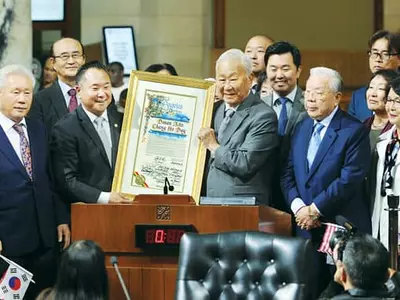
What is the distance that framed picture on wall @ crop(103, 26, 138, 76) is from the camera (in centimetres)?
1186

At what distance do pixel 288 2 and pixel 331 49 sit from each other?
58 cm

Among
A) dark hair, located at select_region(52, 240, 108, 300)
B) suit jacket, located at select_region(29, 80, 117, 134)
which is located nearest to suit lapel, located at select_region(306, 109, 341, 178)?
suit jacket, located at select_region(29, 80, 117, 134)

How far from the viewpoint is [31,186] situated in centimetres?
720

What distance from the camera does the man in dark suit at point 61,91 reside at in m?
7.87

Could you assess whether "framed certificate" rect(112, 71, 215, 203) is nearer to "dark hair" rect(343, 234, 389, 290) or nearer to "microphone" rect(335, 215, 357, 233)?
"microphone" rect(335, 215, 357, 233)

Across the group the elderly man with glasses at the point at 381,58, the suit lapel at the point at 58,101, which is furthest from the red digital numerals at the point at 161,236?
the elderly man with glasses at the point at 381,58

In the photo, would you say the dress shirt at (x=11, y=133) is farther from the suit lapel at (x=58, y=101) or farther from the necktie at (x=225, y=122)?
the necktie at (x=225, y=122)

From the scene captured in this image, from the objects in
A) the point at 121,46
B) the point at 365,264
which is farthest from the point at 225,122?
the point at 121,46

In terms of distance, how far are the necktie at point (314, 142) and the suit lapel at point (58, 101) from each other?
142 cm

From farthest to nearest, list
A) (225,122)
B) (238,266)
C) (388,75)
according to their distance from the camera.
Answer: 1. (388,75)
2. (225,122)
3. (238,266)

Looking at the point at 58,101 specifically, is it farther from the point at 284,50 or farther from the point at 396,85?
the point at 396,85

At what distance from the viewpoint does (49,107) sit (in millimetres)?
7906

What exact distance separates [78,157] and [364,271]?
2.41 metres

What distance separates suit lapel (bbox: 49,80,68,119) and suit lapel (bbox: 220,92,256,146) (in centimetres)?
107
